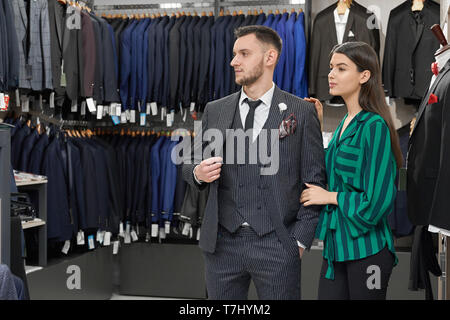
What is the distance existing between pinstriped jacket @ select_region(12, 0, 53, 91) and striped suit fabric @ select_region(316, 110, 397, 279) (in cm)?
247

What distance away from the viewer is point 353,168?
196 cm

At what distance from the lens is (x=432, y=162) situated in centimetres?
205

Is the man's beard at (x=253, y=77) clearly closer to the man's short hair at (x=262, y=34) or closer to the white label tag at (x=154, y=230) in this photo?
the man's short hair at (x=262, y=34)

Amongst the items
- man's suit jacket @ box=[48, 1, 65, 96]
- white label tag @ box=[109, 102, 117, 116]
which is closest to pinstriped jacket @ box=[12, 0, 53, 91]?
man's suit jacket @ box=[48, 1, 65, 96]

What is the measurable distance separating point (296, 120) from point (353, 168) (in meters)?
0.29

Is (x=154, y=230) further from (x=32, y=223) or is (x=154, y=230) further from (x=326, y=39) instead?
(x=326, y=39)

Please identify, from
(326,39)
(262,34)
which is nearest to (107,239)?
(326,39)

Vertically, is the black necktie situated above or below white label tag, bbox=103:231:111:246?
above

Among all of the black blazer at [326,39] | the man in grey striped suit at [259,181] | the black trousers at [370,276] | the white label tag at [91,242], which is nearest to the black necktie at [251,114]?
the man in grey striped suit at [259,181]

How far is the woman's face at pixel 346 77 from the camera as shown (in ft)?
6.69

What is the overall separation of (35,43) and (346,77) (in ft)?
8.26

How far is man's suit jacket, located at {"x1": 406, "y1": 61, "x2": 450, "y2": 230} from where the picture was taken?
186 centimetres

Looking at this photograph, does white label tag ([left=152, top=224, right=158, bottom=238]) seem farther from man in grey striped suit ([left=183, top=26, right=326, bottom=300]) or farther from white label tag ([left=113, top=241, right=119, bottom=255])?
man in grey striped suit ([left=183, top=26, right=326, bottom=300])
